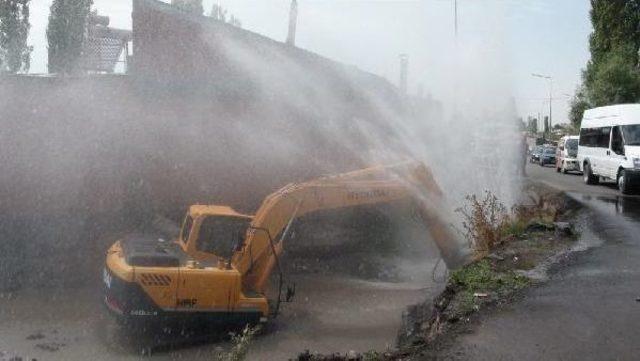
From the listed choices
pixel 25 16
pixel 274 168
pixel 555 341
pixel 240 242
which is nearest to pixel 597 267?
pixel 555 341

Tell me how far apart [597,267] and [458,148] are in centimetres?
1312

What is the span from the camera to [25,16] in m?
31.1

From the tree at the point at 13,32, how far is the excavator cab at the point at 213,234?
26.4 metres

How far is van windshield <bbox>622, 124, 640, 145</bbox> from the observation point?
17.1 m

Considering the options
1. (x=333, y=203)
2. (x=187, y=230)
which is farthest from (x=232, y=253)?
(x=333, y=203)

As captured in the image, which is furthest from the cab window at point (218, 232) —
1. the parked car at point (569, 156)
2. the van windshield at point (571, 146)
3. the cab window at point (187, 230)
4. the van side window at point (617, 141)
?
the van windshield at point (571, 146)

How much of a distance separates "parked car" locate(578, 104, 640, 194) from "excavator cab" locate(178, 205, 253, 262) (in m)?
12.9

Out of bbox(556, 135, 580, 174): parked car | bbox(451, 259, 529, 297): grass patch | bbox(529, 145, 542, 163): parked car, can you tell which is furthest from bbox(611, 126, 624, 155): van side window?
bbox(529, 145, 542, 163): parked car

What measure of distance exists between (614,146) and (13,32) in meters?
29.4

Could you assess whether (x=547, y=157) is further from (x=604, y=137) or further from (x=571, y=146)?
(x=604, y=137)

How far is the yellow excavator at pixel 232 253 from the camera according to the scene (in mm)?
7488

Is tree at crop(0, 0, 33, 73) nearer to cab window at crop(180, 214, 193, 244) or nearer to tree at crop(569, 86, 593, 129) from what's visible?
cab window at crop(180, 214, 193, 244)

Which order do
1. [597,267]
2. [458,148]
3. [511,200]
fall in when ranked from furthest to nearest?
[458,148], [511,200], [597,267]

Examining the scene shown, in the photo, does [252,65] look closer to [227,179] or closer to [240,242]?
[227,179]
